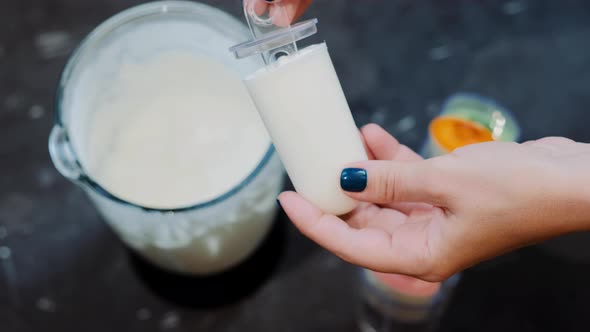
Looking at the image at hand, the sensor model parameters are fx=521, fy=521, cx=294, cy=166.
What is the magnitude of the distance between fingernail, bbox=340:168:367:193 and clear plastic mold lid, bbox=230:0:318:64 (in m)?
0.11

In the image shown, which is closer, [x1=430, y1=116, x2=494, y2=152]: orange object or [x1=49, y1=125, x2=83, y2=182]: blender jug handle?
[x1=49, y1=125, x2=83, y2=182]: blender jug handle

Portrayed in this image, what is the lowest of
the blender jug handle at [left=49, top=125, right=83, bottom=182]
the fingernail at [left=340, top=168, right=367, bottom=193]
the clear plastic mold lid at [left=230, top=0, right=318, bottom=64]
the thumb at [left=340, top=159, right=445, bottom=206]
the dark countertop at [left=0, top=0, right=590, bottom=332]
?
the dark countertop at [left=0, top=0, right=590, bottom=332]

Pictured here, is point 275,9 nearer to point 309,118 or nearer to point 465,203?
point 309,118

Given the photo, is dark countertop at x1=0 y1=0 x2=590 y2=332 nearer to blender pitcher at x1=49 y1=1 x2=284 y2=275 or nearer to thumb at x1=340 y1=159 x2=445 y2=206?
blender pitcher at x1=49 y1=1 x2=284 y2=275

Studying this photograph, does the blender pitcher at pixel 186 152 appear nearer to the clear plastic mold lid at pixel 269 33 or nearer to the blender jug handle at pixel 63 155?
the blender jug handle at pixel 63 155

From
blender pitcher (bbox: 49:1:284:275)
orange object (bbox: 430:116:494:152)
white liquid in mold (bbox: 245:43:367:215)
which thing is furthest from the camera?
orange object (bbox: 430:116:494:152)

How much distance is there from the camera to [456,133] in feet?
2.23

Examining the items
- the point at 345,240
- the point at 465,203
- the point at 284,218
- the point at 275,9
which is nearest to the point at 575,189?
the point at 465,203

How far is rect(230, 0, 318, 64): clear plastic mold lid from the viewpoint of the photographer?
0.41 metres

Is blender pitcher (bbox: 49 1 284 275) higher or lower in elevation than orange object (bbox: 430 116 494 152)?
higher

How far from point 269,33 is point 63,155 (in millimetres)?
261

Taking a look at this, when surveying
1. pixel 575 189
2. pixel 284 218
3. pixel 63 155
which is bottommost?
pixel 284 218

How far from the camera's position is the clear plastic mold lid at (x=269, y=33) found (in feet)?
1.35

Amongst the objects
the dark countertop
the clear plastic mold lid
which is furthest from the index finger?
the dark countertop
